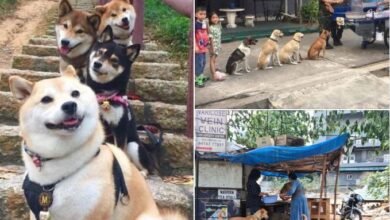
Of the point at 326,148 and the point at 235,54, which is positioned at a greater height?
the point at 235,54

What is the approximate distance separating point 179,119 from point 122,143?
1.32 feet

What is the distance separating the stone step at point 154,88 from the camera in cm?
287

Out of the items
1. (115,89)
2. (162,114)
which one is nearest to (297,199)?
(162,114)

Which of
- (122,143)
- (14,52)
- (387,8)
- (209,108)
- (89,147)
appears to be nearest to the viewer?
(89,147)

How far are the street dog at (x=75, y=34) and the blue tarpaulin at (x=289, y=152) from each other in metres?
1.00

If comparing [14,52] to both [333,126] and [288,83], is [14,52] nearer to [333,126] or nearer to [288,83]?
[288,83]

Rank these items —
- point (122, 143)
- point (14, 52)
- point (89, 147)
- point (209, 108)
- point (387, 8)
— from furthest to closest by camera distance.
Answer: point (387, 8) → point (209, 108) → point (14, 52) → point (122, 143) → point (89, 147)

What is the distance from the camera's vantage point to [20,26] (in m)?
3.03

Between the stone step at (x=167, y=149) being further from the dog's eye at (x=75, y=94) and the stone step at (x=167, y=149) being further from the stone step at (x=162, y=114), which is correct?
the dog's eye at (x=75, y=94)

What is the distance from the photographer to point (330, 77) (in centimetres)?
336

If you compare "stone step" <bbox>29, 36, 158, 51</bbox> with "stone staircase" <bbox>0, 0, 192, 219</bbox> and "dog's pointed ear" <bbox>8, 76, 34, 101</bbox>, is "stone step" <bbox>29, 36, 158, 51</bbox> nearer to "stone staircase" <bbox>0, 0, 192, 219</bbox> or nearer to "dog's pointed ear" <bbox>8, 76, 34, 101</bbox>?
"stone staircase" <bbox>0, 0, 192, 219</bbox>

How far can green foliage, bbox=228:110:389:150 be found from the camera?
10.7ft

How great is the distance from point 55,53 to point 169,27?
58cm

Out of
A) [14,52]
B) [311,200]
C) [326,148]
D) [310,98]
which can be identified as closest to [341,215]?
[311,200]
